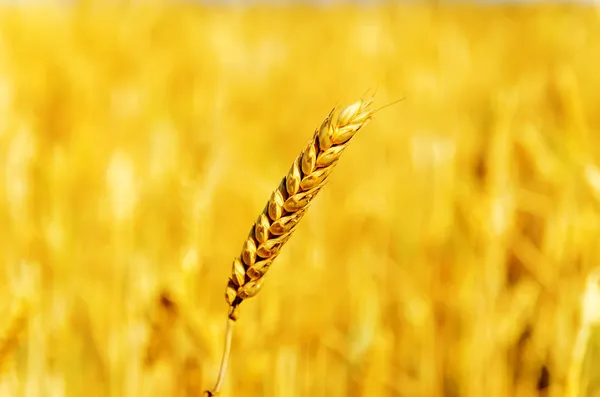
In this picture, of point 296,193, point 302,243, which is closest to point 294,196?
point 296,193

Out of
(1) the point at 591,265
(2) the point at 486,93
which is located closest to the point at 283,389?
(1) the point at 591,265

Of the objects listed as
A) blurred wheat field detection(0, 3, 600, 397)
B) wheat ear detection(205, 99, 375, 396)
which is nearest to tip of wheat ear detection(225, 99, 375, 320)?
wheat ear detection(205, 99, 375, 396)

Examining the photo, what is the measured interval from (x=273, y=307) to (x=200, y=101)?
3.97 feet

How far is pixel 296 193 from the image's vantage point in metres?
0.25

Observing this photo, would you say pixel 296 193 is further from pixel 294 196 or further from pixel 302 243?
pixel 302 243

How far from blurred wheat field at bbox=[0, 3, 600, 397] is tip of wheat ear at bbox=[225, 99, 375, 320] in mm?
114

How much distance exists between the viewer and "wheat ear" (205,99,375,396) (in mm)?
249

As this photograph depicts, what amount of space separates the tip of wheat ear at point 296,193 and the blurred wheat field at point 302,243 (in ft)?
0.37

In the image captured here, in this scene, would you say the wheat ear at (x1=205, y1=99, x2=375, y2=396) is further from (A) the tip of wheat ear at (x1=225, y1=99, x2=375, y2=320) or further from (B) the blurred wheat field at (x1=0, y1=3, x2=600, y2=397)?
(B) the blurred wheat field at (x1=0, y1=3, x2=600, y2=397)

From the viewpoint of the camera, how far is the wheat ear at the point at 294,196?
25 cm

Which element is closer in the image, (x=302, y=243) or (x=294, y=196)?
(x=294, y=196)

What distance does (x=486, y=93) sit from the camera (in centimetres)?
207

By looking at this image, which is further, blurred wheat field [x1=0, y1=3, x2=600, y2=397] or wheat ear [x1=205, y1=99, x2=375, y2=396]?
blurred wheat field [x1=0, y1=3, x2=600, y2=397]

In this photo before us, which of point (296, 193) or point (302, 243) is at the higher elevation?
point (302, 243)
